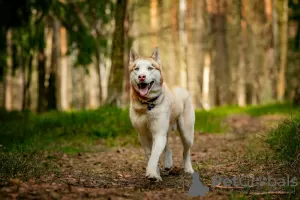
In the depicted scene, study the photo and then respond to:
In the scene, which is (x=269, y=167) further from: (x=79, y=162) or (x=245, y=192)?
(x=79, y=162)

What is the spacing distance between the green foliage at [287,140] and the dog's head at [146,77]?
6.38 feet

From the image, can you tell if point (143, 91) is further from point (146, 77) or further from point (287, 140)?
point (287, 140)

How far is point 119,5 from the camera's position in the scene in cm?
1255

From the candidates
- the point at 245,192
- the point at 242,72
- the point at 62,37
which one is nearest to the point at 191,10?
the point at 242,72

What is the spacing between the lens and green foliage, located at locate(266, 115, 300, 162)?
604 centimetres

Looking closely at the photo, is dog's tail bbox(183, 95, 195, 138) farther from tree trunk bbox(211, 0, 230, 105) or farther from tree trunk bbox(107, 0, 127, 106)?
tree trunk bbox(211, 0, 230, 105)

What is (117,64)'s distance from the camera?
12297mm

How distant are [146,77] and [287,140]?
2.29 meters

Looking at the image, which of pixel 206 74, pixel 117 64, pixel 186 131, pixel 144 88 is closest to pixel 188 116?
pixel 186 131

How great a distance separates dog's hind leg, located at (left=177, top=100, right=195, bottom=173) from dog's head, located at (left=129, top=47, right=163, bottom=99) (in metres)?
0.94

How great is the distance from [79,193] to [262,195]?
191cm

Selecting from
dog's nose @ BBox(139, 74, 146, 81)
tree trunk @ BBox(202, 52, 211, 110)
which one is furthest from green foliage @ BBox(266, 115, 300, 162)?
tree trunk @ BBox(202, 52, 211, 110)

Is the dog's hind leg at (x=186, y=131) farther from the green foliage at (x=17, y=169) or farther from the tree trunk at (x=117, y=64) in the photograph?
the tree trunk at (x=117, y=64)

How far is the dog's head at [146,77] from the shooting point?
5.60 metres
